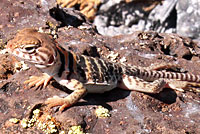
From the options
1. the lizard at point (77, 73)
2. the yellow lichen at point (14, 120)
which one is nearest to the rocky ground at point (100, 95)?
the yellow lichen at point (14, 120)

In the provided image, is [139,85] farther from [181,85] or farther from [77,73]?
[77,73]

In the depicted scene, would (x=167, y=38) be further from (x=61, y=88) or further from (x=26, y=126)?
(x=26, y=126)

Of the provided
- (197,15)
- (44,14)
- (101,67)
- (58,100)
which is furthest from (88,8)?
(58,100)

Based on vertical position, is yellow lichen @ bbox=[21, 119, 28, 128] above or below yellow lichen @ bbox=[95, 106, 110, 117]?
above

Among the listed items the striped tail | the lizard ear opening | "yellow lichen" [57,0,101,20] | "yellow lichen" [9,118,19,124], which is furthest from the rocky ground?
"yellow lichen" [57,0,101,20]

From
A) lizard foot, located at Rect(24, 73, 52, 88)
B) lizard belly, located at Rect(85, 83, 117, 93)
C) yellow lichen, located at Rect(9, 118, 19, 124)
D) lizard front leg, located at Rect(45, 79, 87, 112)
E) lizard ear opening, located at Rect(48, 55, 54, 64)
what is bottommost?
lizard belly, located at Rect(85, 83, 117, 93)

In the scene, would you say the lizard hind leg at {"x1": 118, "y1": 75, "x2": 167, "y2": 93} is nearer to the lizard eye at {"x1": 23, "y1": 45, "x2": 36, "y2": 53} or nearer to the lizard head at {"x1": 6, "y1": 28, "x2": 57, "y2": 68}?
the lizard head at {"x1": 6, "y1": 28, "x2": 57, "y2": 68}

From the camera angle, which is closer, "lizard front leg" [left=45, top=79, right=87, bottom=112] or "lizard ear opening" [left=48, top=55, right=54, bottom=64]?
"lizard ear opening" [left=48, top=55, right=54, bottom=64]

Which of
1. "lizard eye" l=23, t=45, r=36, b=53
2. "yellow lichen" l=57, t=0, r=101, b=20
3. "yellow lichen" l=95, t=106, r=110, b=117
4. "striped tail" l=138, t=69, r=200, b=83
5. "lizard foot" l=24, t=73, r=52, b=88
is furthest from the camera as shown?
"yellow lichen" l=57, t=0, r=101, b=20

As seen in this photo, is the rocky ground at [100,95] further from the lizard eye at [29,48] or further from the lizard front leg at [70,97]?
the lizard eye at [29,48]

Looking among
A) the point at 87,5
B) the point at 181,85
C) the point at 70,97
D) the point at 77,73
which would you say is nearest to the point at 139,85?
the point at 181,85
